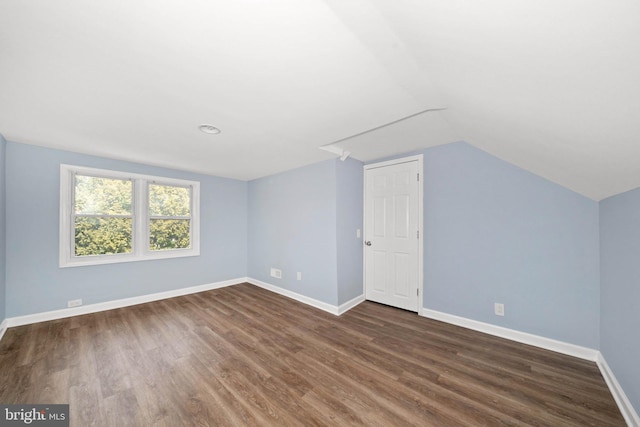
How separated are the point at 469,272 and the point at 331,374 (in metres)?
1.98

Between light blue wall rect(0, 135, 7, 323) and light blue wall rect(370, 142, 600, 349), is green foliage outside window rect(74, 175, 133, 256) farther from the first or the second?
light blue wall rect(370, 142, 600, 349)

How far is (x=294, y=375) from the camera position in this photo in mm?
1921

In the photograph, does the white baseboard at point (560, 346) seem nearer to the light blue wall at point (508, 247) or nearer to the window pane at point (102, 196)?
the light blue wall at point (508, 247)

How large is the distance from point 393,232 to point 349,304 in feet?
4.14

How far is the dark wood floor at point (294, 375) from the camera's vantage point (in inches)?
60.1

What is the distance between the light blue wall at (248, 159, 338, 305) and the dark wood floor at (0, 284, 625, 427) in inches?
31.8

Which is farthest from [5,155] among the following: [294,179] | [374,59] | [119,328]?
[374,59]

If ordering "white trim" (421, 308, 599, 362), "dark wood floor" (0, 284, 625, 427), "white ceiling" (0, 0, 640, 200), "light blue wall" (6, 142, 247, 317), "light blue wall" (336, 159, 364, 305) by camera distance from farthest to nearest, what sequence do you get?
"light blue wall" (336, 159, 364, 305) → "light blue wall" (6, 142, 247, 317) → "white trim" (421, 308, 599, 362) → "dark wood floor" (0, 284, 625, 427) → "white ceiling" (0, 0, 640, 200)

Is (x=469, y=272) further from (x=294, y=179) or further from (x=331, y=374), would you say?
(x=294, y=179)

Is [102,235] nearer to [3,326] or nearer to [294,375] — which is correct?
[3,326]

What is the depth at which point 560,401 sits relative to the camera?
1615 mm

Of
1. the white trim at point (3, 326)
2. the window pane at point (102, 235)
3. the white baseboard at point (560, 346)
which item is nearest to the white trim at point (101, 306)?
the white trim at point (3, 326)

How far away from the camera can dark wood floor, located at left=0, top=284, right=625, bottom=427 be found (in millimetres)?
1525

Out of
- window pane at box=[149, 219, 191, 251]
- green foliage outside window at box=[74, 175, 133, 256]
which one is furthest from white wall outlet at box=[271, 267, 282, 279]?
green foliage outside window at box=[74, 175, 133, 256]
